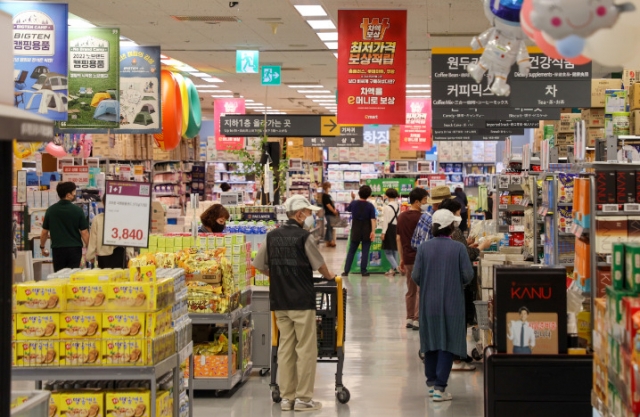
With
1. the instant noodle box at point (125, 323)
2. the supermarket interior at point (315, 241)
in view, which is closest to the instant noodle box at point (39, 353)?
the supermarket interior at point (315, 241)

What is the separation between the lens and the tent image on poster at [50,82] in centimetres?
966

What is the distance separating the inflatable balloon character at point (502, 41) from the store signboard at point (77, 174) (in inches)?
383

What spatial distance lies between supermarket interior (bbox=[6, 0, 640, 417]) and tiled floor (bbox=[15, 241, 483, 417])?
4cm

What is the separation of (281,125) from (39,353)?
13554 mm

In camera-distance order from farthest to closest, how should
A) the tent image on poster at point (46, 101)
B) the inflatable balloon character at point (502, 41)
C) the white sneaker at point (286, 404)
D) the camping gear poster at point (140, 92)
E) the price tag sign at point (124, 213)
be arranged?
the camping gear poster at point (140, 92)
the tent image on poster at point (46, 101)
the price tag sign at point (124, 213)
the white sneaker at point (286, 404)
the inflatable balloon character at point (502, 41)

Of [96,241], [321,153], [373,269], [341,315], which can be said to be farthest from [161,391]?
[321,153]

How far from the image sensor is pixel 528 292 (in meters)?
5.19

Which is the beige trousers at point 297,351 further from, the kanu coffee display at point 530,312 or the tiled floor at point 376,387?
the kanu coffee display at point 530,312

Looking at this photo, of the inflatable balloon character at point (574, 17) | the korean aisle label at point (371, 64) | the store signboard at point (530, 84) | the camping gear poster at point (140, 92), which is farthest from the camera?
the camping gear poster at point (140, 92)

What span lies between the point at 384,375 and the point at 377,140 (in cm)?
1941

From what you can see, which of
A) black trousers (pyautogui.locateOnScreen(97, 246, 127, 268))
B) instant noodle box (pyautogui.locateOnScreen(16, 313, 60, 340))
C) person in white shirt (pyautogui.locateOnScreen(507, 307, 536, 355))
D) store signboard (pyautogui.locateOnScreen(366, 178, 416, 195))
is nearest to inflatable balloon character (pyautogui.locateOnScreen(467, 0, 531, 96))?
person in white shirt (pyautogui.locateOnScreen(507, 307, 536, 355))

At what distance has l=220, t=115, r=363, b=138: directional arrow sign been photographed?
1833cm

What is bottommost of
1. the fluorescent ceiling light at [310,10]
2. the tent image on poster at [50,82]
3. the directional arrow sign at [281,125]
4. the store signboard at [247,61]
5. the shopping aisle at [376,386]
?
the shopping aisle at [376,386]

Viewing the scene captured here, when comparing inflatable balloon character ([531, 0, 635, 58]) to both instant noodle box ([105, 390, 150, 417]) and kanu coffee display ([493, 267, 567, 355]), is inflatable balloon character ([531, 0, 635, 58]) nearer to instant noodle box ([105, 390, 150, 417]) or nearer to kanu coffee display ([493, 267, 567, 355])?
kanu coffee display ([493, 267, 567, 355])
